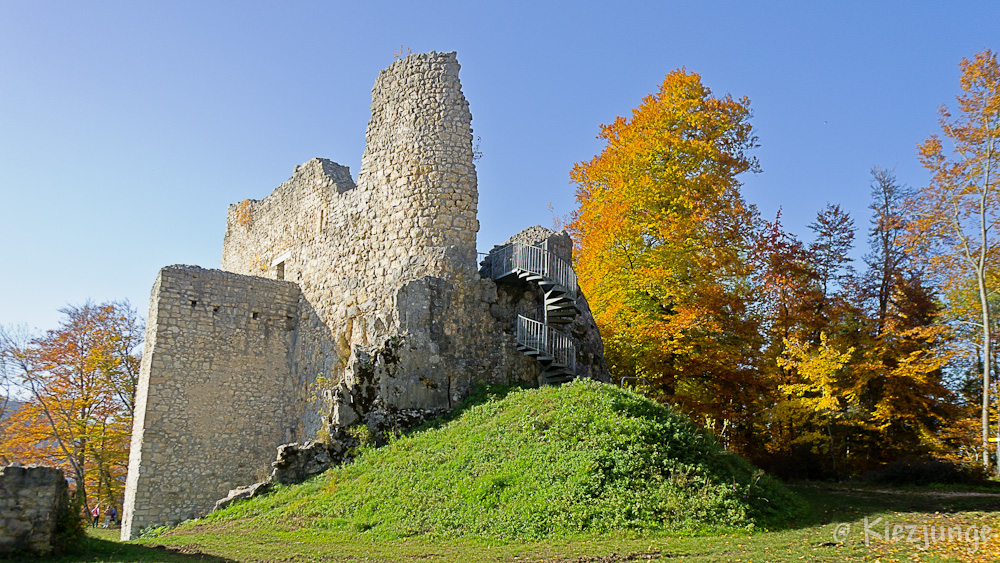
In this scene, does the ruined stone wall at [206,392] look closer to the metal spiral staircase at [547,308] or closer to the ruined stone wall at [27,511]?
the metal spiral staircase at [547,308]

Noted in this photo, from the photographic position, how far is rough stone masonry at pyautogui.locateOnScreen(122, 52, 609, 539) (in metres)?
15.1

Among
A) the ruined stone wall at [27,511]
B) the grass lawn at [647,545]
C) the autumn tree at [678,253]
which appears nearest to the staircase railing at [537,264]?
the autumn tree at [678,253]

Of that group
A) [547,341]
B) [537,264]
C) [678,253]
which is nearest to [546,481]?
[547,341]

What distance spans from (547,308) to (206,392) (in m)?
7.99

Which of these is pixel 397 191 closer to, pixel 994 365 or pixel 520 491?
pixel 520 491

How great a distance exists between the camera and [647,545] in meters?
8.72

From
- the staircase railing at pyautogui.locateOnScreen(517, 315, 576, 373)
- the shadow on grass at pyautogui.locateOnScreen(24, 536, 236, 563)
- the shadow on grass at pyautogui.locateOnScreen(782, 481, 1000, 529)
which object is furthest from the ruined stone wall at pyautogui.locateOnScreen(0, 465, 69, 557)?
the staircase railing at pyautogui.locateOnScreen(517, 315, 576, 373)

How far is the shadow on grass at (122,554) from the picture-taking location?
332 inches

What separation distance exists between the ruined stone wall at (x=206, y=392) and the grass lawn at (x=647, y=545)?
5252 mm

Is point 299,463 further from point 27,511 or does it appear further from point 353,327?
point 27,511

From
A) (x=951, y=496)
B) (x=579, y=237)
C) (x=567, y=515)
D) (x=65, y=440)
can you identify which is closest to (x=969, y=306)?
(x=951, y=496)

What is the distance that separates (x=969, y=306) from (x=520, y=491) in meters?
12.7

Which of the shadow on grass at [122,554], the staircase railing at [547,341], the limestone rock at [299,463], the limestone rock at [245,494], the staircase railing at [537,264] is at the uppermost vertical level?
the staircase railing at [537,264]

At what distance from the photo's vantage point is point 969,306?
57.1ft
